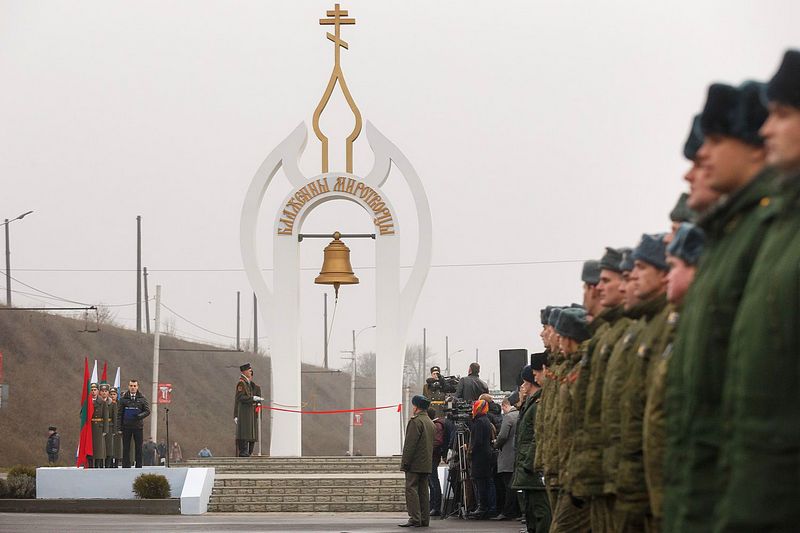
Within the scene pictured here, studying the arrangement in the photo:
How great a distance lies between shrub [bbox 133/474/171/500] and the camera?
24.9m

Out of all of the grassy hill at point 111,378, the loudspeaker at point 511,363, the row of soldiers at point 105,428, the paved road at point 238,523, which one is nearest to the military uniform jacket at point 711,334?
the paved road at point 238,523

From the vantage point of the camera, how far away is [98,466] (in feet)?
92.6

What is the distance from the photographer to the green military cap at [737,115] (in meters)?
4.44

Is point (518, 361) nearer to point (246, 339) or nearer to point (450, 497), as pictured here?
point (450, 497)

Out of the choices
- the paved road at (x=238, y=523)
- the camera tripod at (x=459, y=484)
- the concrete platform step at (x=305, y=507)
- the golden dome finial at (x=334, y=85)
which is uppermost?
the golden dome finial at (x=334, y=85)

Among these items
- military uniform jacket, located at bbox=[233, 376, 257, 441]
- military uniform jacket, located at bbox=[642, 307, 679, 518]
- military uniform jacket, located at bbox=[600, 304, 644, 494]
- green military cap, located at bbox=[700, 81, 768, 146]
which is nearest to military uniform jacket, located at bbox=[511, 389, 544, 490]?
military uniform jacket, located at bbox=[600, 304, 644, 494]

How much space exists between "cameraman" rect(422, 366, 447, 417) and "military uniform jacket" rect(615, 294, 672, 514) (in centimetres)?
1550

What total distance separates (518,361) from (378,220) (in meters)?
8.54

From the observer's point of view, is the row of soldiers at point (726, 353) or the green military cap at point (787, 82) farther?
the green military cap at point (787, 82)

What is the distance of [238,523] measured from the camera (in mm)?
20062

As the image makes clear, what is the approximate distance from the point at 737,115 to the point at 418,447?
47.7 ft

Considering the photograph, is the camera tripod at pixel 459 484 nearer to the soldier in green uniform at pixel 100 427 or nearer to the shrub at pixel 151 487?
the shrub at pixel 151 487

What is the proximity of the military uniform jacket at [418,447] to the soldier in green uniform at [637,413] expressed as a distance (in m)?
11.4

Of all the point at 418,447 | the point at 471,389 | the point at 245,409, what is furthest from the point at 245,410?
the point at 418,447
